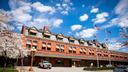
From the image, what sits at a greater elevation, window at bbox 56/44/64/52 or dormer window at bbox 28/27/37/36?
dormer window at bbox 28/27/37/36

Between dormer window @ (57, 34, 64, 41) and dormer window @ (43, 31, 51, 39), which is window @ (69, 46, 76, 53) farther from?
dormer window @ (43, 31, 51, 39)

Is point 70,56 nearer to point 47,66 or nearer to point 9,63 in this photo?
point 47,66

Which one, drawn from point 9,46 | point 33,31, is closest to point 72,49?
point 33,31

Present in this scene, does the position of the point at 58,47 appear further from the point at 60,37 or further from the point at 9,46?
the point at 9,46

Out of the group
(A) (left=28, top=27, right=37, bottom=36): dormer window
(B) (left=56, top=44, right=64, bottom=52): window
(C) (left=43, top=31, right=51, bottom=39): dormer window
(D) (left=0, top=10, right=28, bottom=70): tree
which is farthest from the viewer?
(B) (left=56, top=44, right=64, bottom=52): window

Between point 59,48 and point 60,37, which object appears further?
point 60,37

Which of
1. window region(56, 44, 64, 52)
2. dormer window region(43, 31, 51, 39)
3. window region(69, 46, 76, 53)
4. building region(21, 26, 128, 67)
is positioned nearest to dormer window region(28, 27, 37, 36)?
building region(21, 26, 128, 67)

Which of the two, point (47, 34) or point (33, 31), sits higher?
point (33, 31)

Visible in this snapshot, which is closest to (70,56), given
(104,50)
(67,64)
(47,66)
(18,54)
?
(67,64)

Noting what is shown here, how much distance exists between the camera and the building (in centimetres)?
4412

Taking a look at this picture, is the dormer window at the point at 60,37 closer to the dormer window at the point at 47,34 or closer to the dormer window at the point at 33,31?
the dormer window at the point at 47,34

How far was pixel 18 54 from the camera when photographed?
35344 millimetres

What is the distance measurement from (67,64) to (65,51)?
440 cm

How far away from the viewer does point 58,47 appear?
5122 cm
